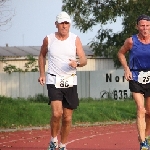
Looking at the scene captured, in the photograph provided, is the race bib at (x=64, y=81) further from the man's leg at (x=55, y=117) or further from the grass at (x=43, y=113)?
the grass at (x=43, y=113)

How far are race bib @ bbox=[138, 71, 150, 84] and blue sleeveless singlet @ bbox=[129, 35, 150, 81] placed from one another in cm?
5

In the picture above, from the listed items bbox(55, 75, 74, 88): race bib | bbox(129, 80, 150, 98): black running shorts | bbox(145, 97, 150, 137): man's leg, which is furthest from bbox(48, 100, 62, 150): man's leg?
bbox(145, 97, 150, 137): man's leg

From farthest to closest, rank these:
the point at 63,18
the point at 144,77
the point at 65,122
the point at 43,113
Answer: the point at 43,113
the point at 65,122
the point at 144,77
the point at 63,18

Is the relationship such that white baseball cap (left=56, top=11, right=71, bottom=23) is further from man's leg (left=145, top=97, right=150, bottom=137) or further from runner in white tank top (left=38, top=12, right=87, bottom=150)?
man's leg (left=145, top=97, right=150, bottom=137)

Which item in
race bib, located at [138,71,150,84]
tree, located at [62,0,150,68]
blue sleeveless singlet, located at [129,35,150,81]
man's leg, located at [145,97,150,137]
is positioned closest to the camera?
blue sleeveless singlet, located at [129,35,150,81]

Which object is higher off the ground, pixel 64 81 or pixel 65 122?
pixel 64 81

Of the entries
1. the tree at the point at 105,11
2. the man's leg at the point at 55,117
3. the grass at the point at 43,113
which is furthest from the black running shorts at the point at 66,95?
the tree at the point at 105,11

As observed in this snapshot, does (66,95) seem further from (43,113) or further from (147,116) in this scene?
(43,113)

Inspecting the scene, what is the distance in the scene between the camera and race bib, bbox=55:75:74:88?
11820 millimetres

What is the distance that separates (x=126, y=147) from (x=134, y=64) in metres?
3.11

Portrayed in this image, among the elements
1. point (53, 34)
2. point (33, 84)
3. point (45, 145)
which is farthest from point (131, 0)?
point (53, 34)

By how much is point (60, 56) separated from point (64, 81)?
1.33 ft

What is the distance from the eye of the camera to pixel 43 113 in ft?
88.6

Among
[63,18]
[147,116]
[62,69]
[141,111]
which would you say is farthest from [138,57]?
[63,18]
